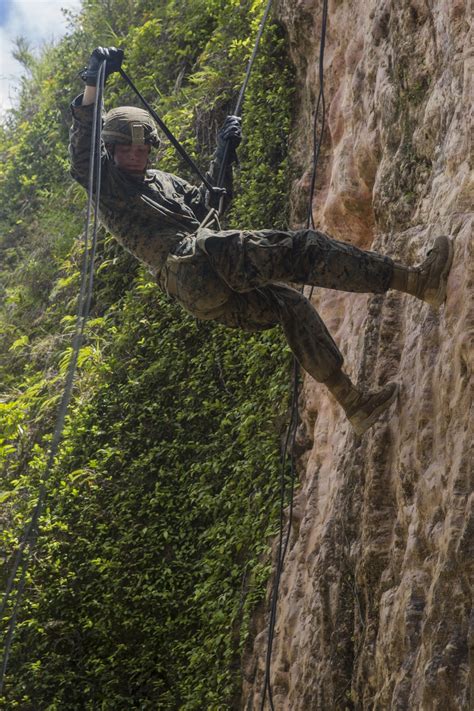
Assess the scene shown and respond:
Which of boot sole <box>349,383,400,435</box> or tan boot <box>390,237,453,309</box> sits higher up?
tan boot <box>390,237,453,309</box>

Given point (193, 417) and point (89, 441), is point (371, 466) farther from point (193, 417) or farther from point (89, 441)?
point (89, 441)

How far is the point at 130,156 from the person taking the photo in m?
6.37

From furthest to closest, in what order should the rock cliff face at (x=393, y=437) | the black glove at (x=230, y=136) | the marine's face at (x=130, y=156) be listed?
the black glove at (x=230, y=136) → the marine's face at (x=130, y=156) → the rock cliff face at (x=393, y=437)

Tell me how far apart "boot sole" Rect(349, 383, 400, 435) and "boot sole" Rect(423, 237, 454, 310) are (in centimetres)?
59

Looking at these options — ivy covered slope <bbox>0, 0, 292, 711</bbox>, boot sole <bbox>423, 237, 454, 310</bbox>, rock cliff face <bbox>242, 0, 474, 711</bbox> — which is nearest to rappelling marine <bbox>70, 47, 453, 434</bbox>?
boot sole <bbox>423, 237, 454, 310</bbox>

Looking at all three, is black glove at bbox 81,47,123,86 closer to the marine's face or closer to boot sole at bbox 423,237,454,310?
the marine's face

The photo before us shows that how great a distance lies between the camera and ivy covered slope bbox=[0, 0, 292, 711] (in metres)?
8.46

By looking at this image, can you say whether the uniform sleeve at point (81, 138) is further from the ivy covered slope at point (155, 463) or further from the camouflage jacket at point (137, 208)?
the ivy covered slope at point (155, 463)

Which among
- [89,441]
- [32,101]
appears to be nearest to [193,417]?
[89,441]

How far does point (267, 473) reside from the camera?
8.48 meters

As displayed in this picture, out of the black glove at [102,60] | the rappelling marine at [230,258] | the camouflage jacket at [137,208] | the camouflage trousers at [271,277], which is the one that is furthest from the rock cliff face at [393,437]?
the black glove at [102,60]

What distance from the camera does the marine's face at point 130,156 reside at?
636cm

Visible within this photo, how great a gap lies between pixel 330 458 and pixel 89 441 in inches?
133

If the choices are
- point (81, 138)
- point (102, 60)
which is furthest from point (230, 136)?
point (102, 60)
